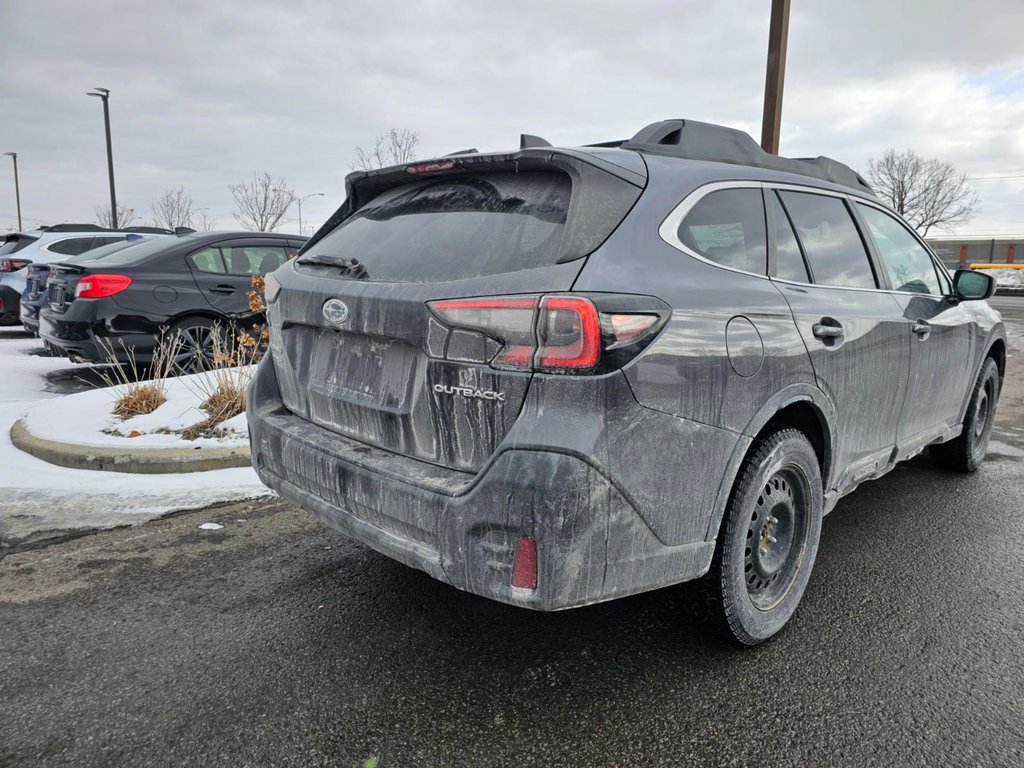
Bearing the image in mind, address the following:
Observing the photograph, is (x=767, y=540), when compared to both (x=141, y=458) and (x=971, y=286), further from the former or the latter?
(x=141, y=458)

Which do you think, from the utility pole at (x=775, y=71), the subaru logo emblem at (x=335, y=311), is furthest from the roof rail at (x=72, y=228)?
the subaru logo emblem at (x=335, y=311)

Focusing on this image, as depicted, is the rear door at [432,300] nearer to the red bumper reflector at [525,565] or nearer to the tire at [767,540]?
the red bumper reflector at [525,565]

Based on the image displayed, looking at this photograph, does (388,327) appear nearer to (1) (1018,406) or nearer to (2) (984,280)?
(2) (984,280)

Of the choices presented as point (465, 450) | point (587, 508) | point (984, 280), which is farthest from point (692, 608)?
point (984, 280)

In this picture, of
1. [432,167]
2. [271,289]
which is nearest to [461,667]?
[271,289]

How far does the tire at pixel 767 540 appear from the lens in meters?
2.41

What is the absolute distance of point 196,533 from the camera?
12.3 feet

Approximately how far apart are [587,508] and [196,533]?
265 centimetres

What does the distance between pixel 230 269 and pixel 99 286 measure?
1.29 metres

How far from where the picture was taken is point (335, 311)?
2525 millimetres

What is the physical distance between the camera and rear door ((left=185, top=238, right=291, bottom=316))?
736 centimetres

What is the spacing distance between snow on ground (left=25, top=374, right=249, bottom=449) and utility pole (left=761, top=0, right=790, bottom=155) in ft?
20.3

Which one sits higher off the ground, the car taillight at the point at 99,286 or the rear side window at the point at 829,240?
the rear side window at the point at 829,240

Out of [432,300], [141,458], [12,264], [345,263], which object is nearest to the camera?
[432,300]
